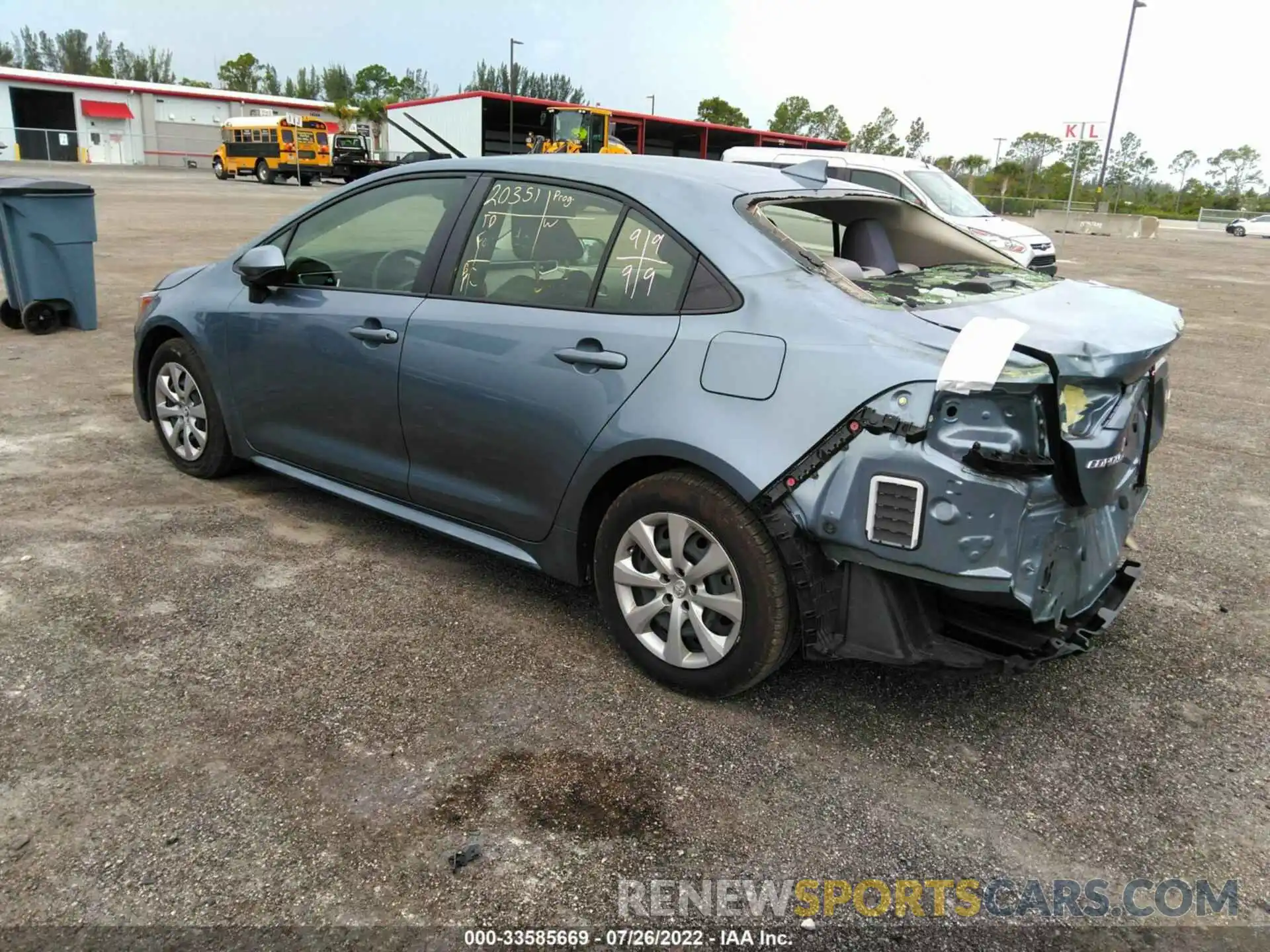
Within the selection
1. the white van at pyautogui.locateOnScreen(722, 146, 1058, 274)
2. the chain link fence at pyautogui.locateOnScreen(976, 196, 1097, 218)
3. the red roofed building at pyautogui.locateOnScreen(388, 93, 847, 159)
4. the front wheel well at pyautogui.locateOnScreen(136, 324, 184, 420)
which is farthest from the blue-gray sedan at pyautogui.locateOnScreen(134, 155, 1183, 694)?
the chain link fence at pyautogui.locateOnScreen(976, 196, 1097, 218)

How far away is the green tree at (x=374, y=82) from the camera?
10781cm

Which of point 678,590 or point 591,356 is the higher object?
point 591,356

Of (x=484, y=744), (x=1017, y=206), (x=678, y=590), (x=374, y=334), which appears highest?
(x=1017, y=206)

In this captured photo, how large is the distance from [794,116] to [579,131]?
219 ft

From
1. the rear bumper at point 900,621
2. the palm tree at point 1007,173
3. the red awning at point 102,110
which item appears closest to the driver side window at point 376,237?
the rear bumper at point 900,621

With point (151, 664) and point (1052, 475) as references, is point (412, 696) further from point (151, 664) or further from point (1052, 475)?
point (1052, 475)

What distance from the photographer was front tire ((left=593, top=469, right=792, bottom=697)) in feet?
9.12

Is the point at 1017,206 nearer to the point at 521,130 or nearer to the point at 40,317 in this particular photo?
the point at 521,130

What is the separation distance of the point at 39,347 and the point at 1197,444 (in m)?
8.67

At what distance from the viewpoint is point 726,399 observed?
280 cm

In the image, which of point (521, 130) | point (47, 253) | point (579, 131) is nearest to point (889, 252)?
point (47, 253)

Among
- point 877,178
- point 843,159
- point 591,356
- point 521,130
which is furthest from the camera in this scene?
point 521,130

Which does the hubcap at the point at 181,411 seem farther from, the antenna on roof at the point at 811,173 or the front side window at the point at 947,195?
the front side window at the point at 947,195

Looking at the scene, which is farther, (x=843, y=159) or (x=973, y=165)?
(x=973, y=165)
